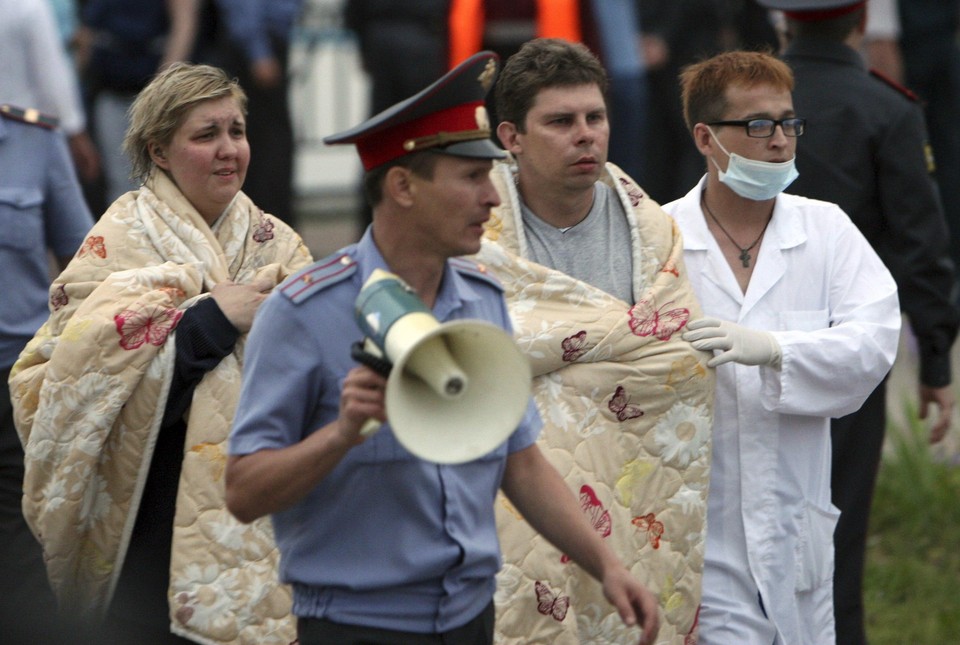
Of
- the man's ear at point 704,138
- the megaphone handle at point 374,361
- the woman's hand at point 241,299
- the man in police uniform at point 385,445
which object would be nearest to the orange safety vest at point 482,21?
the man's ear at point 704,138

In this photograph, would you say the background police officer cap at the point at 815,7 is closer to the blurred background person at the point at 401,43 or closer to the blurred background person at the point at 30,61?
the blurred background person at the point at 30,61

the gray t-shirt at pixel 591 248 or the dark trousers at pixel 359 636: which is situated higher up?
the gray t-shirt at pixel 591 248

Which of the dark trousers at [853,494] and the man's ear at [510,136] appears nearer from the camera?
the man's ear at [510,136]

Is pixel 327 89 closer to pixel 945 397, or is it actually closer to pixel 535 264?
pixel 945 397

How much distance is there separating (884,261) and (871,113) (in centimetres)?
44

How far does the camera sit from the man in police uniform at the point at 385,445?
2.95 metres

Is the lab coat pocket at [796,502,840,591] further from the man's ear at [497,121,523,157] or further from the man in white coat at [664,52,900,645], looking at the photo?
the man's ear at [497,121,523,157]

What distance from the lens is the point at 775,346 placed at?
4.11 meters

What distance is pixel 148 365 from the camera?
3793 mm

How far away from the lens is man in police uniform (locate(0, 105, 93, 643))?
4805 millimetres

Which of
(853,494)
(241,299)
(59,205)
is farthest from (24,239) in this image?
(853,494)

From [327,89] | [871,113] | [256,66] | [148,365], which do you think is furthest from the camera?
[327,89]

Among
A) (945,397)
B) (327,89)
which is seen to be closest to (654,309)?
(945,397)

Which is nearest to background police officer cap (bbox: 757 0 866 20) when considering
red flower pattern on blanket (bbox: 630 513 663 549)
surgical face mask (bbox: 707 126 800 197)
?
surgical face mask (bbox: 707 126 800 197)
